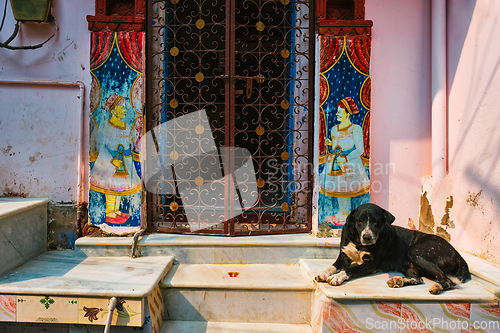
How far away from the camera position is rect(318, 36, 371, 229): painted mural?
12.2ft

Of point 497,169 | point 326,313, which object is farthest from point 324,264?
point 497,169

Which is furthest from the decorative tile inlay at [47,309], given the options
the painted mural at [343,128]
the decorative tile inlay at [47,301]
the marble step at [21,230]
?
the painted mural at [343,128]

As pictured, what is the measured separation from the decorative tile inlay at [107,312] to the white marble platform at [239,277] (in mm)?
444

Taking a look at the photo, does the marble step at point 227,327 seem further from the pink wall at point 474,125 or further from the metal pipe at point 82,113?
the pink wall at point 474,125

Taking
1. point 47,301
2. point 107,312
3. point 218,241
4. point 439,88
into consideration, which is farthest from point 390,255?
point 47,301

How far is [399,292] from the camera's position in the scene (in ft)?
8.92

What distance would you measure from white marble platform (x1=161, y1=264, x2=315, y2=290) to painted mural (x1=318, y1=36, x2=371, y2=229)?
0.80m

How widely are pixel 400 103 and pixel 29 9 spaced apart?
4.44 m

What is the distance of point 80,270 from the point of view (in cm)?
320

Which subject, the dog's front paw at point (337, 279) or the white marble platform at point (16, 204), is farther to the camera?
the white marble platform at point (16, 204)

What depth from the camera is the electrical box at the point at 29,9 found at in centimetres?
364

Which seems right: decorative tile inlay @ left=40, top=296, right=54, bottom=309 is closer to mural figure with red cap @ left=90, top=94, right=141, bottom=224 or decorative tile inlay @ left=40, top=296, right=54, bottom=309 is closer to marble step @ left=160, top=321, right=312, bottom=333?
marble step @ left=160, top=321, right=312, bottom=333

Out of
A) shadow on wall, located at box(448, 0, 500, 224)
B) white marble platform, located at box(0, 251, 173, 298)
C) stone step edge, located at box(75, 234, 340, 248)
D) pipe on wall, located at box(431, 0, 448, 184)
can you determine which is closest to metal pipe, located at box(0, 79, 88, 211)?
stone step edge, located at box(75, 234, 340, 248)

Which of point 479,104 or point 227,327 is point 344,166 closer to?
point 479,104
